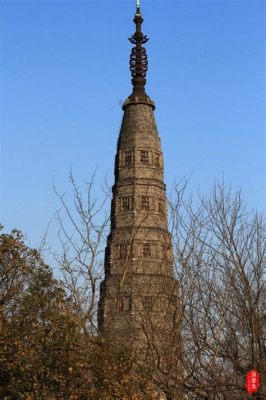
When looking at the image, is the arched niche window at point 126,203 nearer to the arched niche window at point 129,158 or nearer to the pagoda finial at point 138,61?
the arched niche window at point 129,158

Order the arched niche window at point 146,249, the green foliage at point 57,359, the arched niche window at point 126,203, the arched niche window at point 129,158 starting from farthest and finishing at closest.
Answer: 1. the arched niche window at point 129,158
2. the arched niche window at point 126,203
3. the arched niche window at point 146,249
4. the green foliage at point 57,359

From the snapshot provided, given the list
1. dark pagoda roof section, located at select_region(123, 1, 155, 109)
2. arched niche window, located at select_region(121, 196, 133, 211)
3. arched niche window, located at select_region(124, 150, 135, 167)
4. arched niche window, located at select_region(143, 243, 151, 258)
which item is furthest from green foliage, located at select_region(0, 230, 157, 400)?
dark pagoda roof section, located at select_region(123, 1, 155, 109)

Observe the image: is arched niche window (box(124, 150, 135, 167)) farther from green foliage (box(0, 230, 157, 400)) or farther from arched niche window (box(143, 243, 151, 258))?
green foliage (box(0, 230, 157, 400))

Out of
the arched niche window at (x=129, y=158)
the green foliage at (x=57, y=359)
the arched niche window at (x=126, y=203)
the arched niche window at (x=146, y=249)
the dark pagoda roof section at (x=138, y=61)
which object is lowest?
the green foliage at (x=57, y=359)

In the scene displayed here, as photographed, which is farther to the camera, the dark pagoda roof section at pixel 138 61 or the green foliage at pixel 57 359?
the dark pagoda roof section at pixel 138 61

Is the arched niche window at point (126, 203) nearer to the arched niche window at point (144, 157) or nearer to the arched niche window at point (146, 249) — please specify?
the arched niche window at point (144, 157)

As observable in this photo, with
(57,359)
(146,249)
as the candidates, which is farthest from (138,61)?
(57,359)

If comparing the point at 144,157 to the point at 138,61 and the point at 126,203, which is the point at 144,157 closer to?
the point at 126,203

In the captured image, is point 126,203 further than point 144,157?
No

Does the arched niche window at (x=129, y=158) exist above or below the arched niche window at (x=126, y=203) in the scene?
above

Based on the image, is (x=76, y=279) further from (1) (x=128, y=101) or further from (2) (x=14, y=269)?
(1) (x=128, y=101)

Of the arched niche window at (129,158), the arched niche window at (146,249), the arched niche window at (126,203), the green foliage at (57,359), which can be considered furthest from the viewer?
the arched niche window at (129,158)

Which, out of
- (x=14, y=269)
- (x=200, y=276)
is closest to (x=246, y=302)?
(x=200, y=276)

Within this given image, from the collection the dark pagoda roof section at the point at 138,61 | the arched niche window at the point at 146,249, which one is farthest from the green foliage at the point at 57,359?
the dark pagoda roof section at the point at 138,61
